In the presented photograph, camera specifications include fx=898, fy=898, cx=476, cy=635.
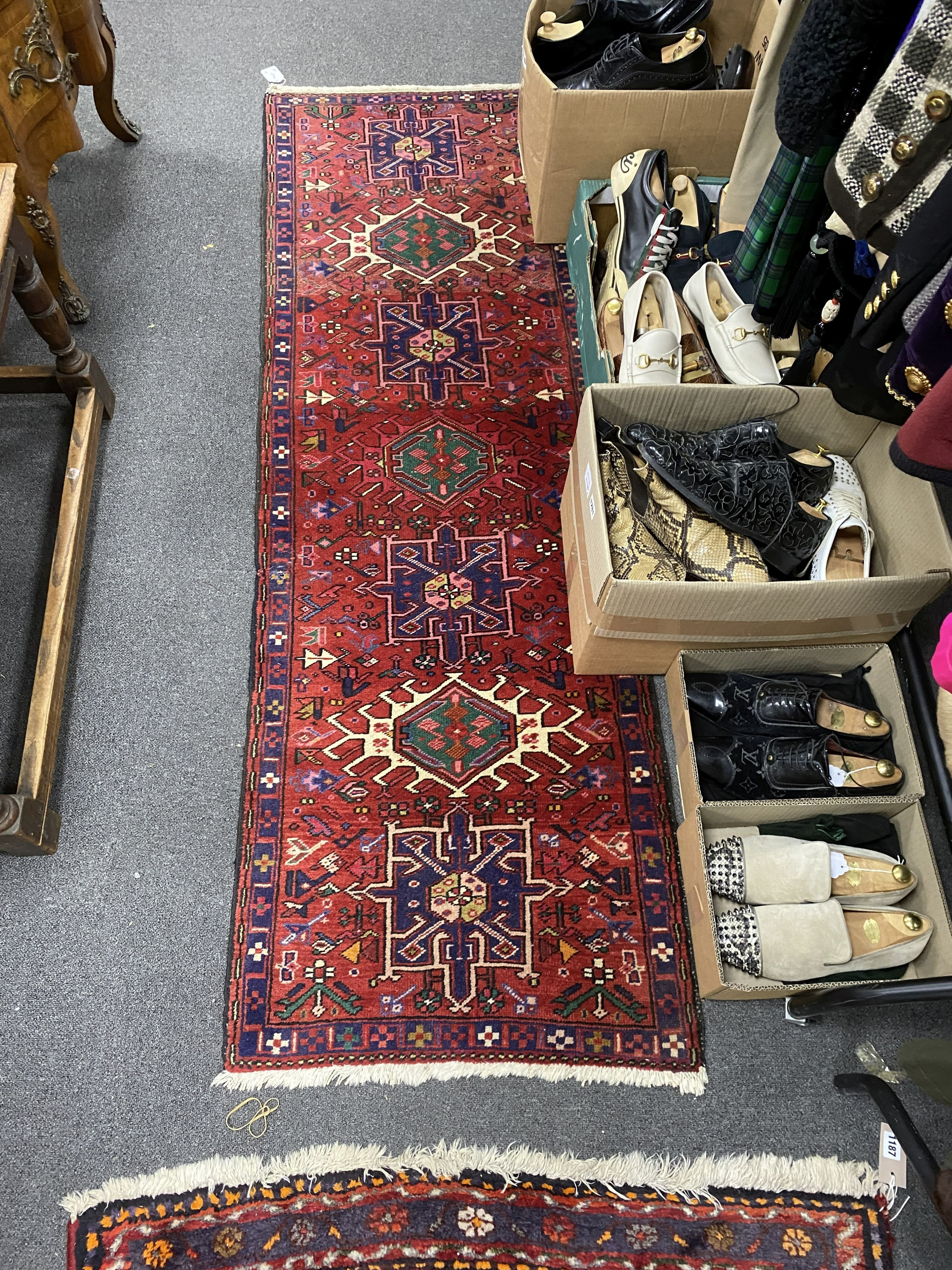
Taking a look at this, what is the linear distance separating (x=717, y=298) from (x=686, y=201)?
1.16ft

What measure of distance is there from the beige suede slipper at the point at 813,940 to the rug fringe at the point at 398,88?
8.18ft

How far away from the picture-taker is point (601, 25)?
7.64 ft

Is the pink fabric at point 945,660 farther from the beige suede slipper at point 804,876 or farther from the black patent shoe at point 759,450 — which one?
the black patent shoe at point 759,450

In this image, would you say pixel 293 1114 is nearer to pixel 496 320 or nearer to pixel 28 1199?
pixel 28 1199

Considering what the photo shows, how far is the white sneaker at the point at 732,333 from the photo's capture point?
6.18ft

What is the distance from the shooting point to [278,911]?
1644 millimetres

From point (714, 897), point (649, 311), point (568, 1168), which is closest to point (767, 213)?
point (649, 311)

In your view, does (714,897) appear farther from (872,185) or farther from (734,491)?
(872,185)

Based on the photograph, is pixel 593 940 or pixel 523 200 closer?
pixel 593 940

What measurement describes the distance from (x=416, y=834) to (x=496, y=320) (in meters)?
1.35

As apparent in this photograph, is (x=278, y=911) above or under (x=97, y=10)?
under

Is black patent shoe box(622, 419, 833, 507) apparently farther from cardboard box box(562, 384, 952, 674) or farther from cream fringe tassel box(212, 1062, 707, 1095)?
cream fringe tassel box(212, 1062, 707, 1095)

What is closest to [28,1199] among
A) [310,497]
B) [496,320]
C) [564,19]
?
[310,497]

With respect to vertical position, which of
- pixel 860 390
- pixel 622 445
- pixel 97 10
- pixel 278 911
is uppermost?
pixel 97 10
